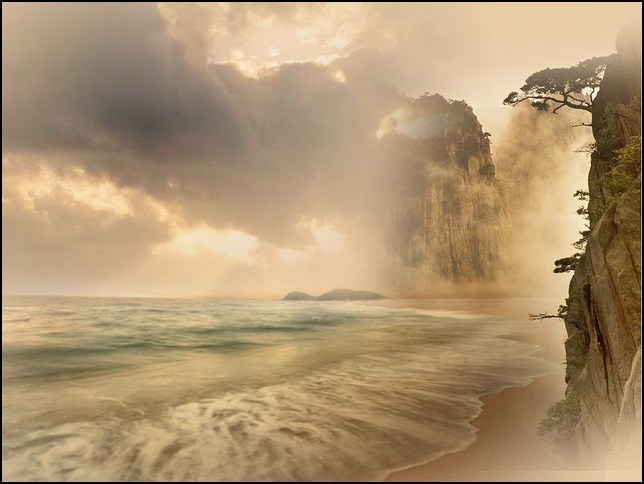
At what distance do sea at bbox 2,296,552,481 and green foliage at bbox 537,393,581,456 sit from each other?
2.54 meters

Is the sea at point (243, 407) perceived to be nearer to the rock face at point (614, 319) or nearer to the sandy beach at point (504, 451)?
the sandy beach at point (504, 451)

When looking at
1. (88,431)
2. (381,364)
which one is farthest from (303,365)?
(88,431)

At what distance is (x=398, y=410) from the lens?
53.1 ft

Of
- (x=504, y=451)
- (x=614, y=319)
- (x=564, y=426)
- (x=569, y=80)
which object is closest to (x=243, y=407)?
(x=504, y=451)

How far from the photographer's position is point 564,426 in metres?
11.6

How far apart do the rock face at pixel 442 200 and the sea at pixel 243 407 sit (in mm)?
92057

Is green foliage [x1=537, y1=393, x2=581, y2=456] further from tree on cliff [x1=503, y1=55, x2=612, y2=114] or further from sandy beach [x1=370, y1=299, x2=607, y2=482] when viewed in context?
tree on cliff [x1=503, y1=55, x2=612, y2=114]

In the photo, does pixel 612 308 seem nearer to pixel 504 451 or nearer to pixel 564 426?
pixel 564 426

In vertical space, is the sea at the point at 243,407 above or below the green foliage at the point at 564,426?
below

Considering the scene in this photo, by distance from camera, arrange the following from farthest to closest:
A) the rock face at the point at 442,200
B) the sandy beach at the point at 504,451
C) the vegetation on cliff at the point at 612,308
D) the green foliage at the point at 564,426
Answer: the rock face at the point at 442,200 → the green foliage at the point at 564,426 → the sandy beach at the point at 504,451 → the vegetation on cliff at the point at 612,308

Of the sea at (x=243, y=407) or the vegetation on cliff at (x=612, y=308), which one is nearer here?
the vegetation on cliff at (x=612, y=308)

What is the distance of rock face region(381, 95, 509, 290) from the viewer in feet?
412

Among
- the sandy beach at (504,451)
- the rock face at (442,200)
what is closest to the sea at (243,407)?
the sandy beach at (504,451)

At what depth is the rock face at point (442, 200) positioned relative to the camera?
12562 centimetres
